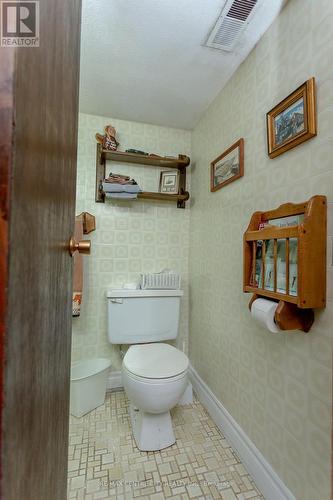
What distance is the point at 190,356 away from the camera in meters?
1.99

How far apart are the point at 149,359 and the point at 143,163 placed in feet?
4.76

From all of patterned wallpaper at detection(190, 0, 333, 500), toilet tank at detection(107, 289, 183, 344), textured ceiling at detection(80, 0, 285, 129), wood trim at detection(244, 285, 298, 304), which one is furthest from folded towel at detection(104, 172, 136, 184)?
wood trim at detection(244, 285, 298, 304)

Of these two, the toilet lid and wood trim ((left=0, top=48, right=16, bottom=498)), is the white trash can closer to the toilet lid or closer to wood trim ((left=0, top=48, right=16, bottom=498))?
the toilet lid

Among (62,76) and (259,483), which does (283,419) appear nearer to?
(259,483)

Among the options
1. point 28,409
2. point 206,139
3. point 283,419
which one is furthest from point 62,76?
point 206,139

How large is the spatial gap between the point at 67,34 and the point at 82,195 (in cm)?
140

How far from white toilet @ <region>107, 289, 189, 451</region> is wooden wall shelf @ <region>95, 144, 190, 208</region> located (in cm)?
74

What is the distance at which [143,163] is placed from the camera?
6.41 feet

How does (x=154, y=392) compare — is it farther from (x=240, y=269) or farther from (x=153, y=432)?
(x=240, y=269)

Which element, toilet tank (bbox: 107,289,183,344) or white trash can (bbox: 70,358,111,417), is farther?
toilet tank (bbox: 107,289,183,344)

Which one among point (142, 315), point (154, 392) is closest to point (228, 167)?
point (142, 315)

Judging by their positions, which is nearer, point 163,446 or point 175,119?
point 163,446

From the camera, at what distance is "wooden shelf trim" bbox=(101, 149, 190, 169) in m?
1.79

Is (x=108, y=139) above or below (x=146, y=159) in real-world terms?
above
